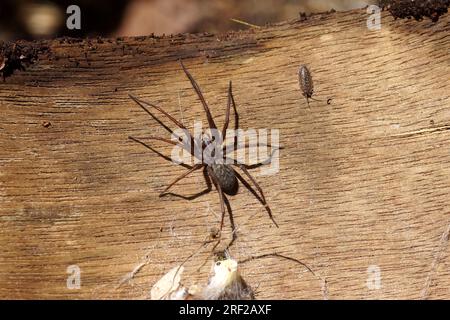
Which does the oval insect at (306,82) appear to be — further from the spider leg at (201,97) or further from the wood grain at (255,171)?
the spider leg at (201,97)

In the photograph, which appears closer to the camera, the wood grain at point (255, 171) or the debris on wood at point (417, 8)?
the wood grain at point (255, 171)

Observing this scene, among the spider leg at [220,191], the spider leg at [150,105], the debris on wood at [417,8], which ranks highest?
the debris on wood at [417,8]

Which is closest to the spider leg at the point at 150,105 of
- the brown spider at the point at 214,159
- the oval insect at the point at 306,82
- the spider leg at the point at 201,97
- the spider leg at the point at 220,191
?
the brown spider at the point at 214,159

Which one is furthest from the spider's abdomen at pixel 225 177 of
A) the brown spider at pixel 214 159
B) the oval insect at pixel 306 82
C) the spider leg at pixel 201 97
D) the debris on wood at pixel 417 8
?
the debris on wood at pixel 417 8

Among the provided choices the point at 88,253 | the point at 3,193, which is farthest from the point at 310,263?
the point at 3,193

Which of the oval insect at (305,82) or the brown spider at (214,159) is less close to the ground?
the oval insect at (305,82)

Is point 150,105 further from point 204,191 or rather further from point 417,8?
point 417,8

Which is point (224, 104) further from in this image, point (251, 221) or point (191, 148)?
point (251, 221)

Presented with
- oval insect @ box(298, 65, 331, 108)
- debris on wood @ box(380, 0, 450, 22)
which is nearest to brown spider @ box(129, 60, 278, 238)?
oval insect @ box(298, 65, 331, 108)
